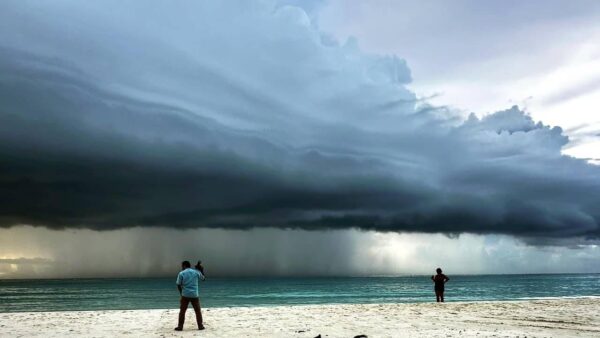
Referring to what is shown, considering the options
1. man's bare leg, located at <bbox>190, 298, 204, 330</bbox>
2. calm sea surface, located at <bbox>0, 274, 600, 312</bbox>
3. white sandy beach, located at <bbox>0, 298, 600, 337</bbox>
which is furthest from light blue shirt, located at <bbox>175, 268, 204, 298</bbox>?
calm sea surface, located at <bbox>0, 274, 600, 312</bbox>

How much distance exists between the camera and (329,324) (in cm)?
1800

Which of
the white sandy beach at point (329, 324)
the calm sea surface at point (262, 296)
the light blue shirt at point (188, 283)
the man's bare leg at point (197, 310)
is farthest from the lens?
the calm sea surface at point (262, 296)

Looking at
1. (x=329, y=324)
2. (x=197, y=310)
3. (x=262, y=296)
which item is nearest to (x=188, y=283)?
(x=197, y=310)

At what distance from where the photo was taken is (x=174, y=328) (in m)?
16.8

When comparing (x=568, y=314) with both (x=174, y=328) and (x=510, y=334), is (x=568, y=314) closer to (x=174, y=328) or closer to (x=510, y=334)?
(x=510, y=334)

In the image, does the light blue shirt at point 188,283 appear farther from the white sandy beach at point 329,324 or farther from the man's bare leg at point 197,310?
the white sandy beach at point 329,324

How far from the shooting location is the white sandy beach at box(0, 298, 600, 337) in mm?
15484

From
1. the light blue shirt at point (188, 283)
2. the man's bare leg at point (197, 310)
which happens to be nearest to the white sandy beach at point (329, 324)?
the man's bare leg at point (197, 310)

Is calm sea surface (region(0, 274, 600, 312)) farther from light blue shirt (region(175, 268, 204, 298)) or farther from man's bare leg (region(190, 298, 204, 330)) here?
light blue shirt (region(175, 268, 204, 298))

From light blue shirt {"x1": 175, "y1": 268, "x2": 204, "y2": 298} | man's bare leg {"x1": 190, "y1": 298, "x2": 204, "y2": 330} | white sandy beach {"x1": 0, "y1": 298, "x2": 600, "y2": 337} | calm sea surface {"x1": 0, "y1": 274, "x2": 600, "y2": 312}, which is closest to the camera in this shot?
white sandy beach {"x1": 0, "y1": 298, "x2": 600, "y2": 337}

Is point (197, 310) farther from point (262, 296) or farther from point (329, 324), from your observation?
point (262, 296)

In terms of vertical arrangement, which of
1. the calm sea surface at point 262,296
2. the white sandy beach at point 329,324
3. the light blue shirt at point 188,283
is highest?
the light blue shirt at point 188,283

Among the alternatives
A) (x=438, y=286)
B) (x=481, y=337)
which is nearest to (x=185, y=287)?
(x=481, y=337)

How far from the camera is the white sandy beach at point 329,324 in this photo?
15484 mm
